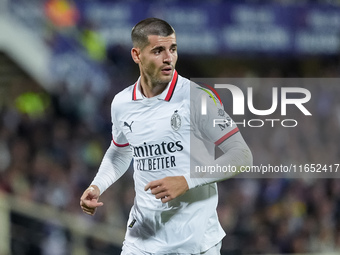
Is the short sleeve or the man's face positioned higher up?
the man's face

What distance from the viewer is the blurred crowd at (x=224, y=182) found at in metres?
8.21

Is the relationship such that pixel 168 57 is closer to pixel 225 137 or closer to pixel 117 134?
pixel 225 137

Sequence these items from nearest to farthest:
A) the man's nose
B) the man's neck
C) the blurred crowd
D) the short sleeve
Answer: the man's nose → the man's neck → the short sleeve → the blurred crowd

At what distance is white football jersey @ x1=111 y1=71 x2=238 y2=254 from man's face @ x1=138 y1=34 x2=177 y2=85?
0.11 metres

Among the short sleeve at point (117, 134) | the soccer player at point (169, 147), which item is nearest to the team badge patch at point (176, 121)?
the soccer player at point (169, 147)

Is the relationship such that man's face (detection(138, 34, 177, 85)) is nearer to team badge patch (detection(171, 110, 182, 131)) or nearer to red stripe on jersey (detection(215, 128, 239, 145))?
team badge patch (detection(171, 110, 182, 131))

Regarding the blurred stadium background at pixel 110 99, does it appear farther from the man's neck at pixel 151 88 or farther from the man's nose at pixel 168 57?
the man's nose at pixel 168 57

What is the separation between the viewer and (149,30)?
368 cm

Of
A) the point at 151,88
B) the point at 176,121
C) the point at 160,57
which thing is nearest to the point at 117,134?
the point at 151,88

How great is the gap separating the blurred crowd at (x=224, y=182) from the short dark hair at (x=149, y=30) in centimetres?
428

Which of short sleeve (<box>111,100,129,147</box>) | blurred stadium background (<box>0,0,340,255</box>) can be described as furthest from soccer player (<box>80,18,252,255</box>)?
blurred stadium background (<box>0,0,340,255</box>)

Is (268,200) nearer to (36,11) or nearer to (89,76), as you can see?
(89,76)

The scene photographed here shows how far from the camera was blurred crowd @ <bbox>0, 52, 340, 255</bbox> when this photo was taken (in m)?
8.21

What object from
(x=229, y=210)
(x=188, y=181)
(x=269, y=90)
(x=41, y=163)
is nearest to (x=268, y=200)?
(x=229, y=210)
